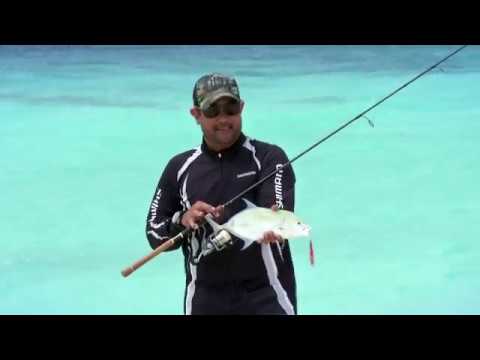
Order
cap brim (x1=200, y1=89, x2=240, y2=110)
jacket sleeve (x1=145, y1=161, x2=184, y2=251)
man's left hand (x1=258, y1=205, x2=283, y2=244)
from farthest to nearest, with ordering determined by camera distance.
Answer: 1. jacket sleeve (x1=145, y1=161, x2=184, y2=251)
2. cap brim (x1=200, y1=89, x2=240, y2=110)
3. man's left hand (x1=258, y1=205, x2=283, y2=244)

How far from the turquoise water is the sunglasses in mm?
1794

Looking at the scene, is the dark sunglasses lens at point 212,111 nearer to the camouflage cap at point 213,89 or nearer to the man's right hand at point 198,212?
the camouflage cap at point 213,89

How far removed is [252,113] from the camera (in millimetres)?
6551

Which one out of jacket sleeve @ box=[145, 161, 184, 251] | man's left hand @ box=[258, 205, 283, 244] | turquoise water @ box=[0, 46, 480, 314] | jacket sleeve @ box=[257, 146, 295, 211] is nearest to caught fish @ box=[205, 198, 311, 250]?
man's left hand @ box=[258, 205, 283, 244]

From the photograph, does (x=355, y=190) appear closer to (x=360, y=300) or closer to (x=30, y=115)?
(x=360, y=300)

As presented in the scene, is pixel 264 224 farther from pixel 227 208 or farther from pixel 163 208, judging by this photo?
pixel 163 208

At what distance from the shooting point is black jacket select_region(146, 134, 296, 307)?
320 centimetres

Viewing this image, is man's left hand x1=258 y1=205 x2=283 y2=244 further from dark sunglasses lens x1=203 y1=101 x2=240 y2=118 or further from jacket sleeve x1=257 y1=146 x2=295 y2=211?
dark sunglasses lens x1=203 y1=101 x2=240 y2=118

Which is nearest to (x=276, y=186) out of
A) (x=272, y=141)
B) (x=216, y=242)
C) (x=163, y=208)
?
(x=216, y=242)

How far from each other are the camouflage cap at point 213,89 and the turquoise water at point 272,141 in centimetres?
179

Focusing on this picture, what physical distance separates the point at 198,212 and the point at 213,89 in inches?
16.0

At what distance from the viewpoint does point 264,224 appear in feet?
9.90

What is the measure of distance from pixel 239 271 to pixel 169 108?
11.7 ft

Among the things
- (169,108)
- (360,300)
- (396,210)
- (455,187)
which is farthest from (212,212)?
(169,108)
